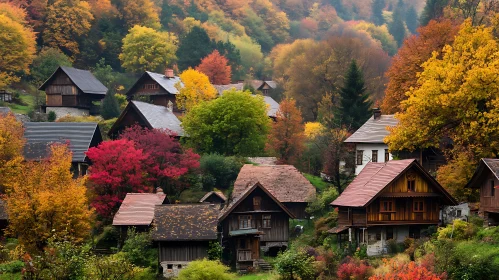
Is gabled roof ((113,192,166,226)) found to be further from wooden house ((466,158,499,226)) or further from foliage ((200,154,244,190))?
wooden house ((466,158,499,226))

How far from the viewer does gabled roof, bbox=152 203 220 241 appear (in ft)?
165

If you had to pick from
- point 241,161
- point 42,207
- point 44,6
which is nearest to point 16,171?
point 42,207

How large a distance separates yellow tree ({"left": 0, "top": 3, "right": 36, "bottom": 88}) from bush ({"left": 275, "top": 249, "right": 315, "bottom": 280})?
51798 mm

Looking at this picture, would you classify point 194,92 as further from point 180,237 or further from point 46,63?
point 180,237

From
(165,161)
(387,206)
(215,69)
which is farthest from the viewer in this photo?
(215,69)

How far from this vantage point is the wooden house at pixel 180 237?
50312mm

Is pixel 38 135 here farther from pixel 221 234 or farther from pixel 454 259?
pixel 454 259

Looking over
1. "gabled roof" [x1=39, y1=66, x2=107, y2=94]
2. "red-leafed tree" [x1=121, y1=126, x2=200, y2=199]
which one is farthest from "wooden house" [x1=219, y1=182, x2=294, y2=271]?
"gabled roof" [x1=39, y1=66, x2=107, y2=94]

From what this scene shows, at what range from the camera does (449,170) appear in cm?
5125

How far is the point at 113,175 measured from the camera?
5684 cm

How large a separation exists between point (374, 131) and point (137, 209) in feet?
65.8

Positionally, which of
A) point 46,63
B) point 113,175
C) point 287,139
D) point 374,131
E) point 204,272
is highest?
point 46,63

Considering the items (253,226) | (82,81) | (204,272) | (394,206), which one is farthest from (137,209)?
(82,81)

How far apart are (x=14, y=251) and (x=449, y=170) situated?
26.9 metres
